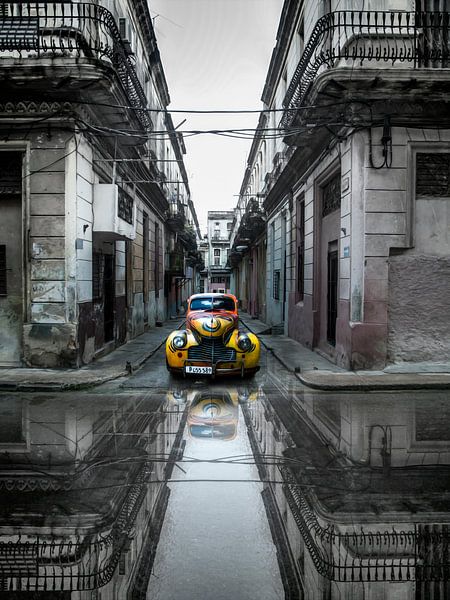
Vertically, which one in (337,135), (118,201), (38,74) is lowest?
(118,201)

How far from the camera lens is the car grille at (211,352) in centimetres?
854

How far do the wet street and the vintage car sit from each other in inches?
74.6

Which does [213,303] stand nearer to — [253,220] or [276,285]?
[276,285]

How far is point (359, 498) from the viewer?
144 inches

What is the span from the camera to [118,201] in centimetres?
1109

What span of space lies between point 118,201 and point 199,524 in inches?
361

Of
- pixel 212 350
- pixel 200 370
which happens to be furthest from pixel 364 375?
pixel 200 370

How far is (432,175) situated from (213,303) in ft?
18.1

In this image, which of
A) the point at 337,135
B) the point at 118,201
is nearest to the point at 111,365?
the point at 118,201

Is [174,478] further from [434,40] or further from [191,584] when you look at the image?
[434,40]

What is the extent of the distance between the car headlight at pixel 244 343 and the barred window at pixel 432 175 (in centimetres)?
479

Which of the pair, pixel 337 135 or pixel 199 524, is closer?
pixel 199 524

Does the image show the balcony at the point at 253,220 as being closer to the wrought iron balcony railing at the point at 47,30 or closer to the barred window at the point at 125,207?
the barred window at the point at 125,207

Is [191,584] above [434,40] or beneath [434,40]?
beneath
